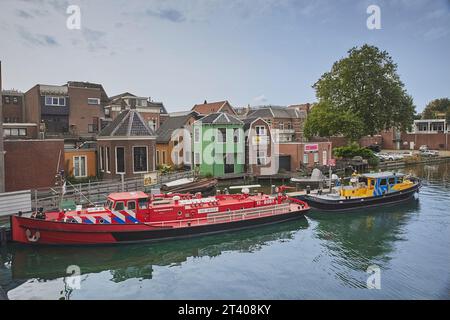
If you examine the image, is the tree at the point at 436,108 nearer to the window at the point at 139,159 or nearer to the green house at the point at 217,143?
the green house at the point at 217,143

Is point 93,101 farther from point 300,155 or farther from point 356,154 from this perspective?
point 356,154

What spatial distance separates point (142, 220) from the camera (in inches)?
789

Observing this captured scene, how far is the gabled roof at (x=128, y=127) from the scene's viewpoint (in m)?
32.5

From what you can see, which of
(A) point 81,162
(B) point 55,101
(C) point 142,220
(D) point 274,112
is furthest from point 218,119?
(D) point 274,112

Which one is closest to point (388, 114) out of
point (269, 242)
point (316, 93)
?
point (316, 93)

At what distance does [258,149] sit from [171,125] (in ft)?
39.4

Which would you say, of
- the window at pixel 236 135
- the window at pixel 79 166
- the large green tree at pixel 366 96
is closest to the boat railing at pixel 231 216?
the window at pixel 79 166

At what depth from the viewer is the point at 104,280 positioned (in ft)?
50.8

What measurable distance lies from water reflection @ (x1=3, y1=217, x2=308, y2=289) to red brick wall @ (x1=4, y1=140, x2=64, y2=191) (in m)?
8.87

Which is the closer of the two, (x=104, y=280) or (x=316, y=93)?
(x=104, y=280)

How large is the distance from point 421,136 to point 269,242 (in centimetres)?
7729

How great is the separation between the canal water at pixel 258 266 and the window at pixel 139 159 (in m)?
14.3

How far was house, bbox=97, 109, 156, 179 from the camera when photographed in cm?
3238
